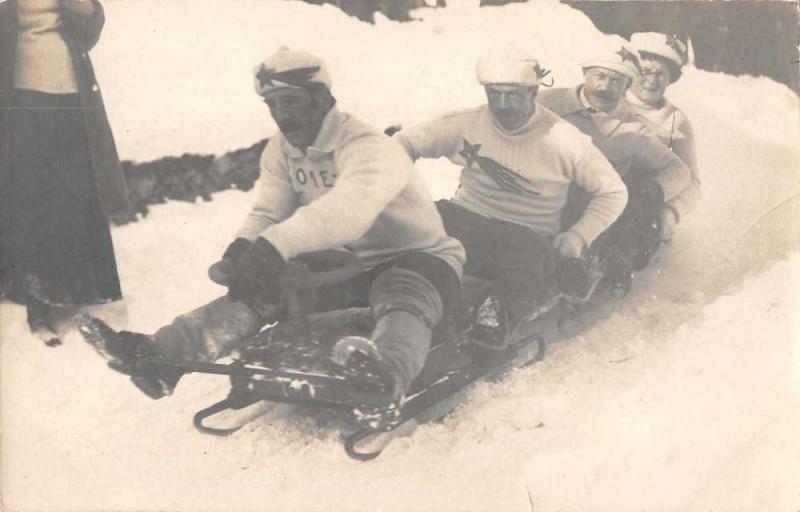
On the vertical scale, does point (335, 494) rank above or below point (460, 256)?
below

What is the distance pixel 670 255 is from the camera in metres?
2.64

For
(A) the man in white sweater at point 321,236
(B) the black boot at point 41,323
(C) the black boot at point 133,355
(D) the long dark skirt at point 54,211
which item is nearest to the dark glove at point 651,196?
(A) the man in white sweater at point 321,236

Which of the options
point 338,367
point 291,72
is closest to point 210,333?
point 338,367

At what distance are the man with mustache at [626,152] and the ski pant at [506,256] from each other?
0.18 m

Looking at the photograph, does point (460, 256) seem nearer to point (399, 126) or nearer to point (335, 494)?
point (399, 126)

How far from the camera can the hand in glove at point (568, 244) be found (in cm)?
251

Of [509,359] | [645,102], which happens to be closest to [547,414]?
[509,359]

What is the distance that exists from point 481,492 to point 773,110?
4.61 ft

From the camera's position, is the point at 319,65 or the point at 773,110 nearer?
the point at 319,65

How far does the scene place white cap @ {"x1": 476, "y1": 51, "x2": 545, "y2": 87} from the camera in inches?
99.3

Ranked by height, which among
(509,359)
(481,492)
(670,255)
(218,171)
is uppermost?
(218,171)

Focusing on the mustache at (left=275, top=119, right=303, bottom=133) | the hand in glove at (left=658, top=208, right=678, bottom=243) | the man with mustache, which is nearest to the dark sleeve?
the mustache at (left=275, top=119, right=303, bottom=133)

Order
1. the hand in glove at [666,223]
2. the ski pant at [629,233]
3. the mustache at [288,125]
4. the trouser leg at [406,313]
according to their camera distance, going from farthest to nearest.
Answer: the hand in glove at [666,223]
the ski pant at [629,233]
the mustache at [288,125]
the trouser leg at [406,313]

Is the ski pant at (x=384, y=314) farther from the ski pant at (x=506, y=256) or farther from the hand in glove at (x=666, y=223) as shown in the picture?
the hand in glove at (x=666, y=223)
